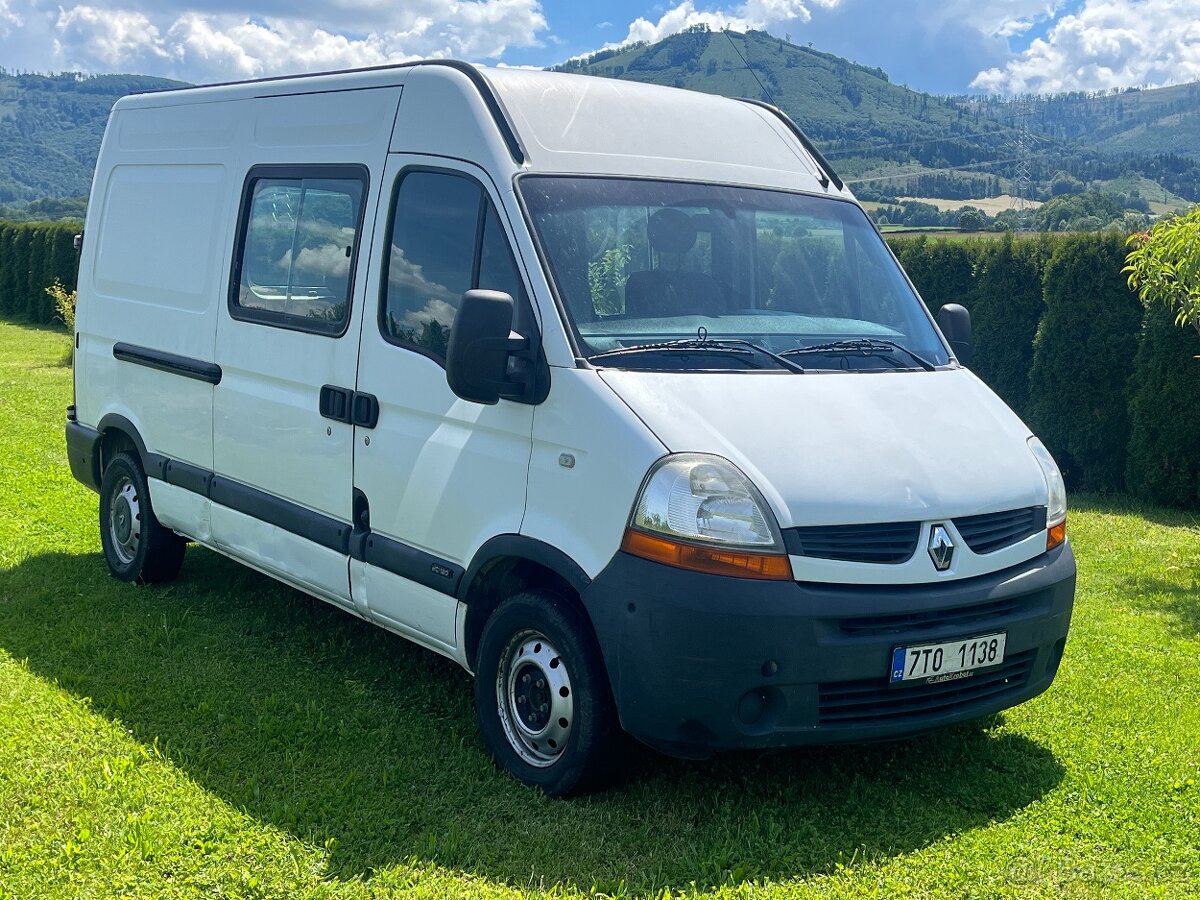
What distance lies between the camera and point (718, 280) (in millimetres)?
4828

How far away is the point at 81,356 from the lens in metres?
7.57

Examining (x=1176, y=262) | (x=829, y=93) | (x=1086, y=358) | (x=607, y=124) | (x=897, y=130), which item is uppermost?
(x=829, y=93)

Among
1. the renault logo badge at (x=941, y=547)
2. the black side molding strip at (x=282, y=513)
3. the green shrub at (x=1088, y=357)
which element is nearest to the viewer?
the renault logo badge at (x=941, y=547)

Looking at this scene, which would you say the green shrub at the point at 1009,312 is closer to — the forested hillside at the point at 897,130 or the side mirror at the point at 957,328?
the side mirror at the point at 957,328

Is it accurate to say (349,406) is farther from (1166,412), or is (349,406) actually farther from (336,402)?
(1166,412)

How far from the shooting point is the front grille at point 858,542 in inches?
156

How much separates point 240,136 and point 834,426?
3610 mm

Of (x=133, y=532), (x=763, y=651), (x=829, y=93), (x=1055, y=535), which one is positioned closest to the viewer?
(x=763, y=651)

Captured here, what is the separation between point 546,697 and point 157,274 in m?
3.70

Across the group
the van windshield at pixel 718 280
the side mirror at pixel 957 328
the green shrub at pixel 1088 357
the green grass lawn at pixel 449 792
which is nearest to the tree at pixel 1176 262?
the green shrub at pixel 1088 357

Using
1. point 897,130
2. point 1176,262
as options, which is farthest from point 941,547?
point 897,130

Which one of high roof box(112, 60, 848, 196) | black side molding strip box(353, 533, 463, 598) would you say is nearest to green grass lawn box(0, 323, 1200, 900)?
black side molding strip box(353, 533, 463, 598)

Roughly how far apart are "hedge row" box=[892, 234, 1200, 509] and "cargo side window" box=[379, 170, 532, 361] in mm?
8068

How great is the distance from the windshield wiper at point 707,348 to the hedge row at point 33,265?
27.8 m
